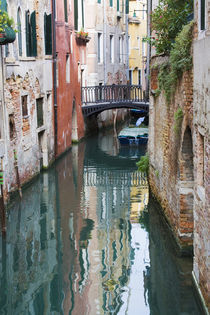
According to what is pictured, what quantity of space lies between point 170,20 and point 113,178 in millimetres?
7337

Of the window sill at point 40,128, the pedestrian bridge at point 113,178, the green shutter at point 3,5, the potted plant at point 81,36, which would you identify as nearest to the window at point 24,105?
the window sill at point 40,128

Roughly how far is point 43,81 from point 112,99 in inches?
286

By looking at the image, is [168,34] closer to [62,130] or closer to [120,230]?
[120,230]

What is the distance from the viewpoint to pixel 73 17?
23.2 meters

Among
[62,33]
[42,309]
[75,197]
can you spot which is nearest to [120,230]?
[75,197]

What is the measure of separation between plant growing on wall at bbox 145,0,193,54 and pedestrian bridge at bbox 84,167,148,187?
19.0ft

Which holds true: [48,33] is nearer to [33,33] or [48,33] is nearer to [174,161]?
[33,33]

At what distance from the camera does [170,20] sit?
10.4m

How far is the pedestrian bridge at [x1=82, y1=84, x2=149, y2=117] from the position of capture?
24.9 metres

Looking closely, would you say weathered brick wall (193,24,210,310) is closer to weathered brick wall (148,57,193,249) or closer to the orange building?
weathered brick wall (148,57,193,249)

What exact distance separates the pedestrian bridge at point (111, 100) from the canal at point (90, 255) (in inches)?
349

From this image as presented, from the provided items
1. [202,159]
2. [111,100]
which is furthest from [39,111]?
[202,159]

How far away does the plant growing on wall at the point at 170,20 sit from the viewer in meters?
10.1

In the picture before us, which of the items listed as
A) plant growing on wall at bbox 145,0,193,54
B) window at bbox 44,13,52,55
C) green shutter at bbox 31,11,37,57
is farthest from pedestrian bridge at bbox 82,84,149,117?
plant growing on wall at bbox 145,0,193,54
